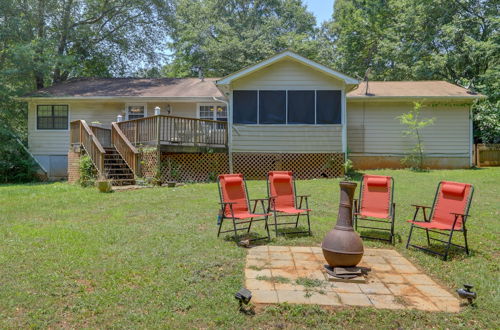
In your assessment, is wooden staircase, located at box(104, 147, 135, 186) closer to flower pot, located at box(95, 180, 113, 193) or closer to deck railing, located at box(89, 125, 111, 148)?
deck railing, located at box(89, 125, 111, 148)

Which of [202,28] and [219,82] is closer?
[219,82]

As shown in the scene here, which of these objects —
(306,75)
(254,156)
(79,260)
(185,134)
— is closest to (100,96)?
(185,134)

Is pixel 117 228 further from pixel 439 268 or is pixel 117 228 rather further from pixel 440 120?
pixel 440 120

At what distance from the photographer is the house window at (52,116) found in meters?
16.3

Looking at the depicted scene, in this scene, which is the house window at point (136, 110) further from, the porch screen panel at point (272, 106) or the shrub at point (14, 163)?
the porch screen panel at point (272, 106)

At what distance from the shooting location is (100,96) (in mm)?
15688

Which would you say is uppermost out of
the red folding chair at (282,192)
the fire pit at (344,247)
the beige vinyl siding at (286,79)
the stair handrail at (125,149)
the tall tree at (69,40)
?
the tall tree at (69,40)

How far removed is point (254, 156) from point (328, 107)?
3.36 m

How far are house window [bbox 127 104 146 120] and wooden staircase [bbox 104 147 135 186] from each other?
11.5 ft

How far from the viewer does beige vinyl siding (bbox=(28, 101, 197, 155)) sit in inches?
635

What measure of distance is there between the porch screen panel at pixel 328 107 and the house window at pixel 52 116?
37.3 ft

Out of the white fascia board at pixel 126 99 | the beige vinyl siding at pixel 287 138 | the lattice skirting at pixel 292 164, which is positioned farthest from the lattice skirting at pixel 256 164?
the white fascia board at pixel 126 99

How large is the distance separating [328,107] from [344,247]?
33.4 feet

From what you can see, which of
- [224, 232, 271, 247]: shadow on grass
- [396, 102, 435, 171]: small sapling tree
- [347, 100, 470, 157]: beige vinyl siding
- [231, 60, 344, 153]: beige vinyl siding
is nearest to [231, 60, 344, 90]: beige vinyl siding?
[231, 60, 344, 153]: beige vinyl siding
